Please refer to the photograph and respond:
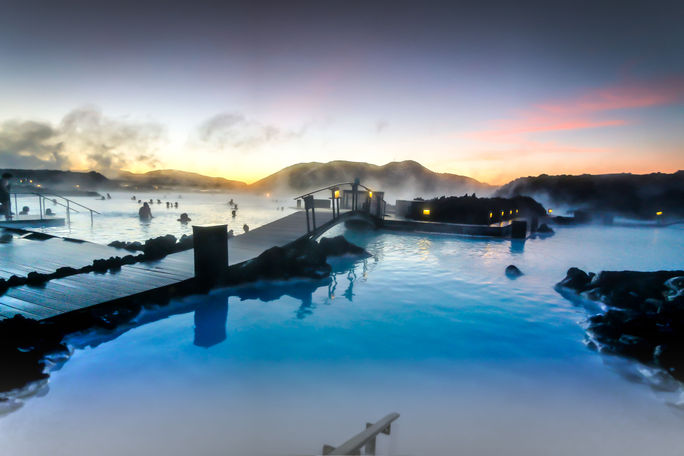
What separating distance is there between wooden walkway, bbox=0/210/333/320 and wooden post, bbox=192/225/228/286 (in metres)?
0.38

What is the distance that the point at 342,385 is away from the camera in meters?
5.49

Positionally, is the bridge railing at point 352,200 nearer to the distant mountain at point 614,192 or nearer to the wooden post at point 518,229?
the wooden post at point 518,229

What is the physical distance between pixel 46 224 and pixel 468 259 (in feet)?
76.4

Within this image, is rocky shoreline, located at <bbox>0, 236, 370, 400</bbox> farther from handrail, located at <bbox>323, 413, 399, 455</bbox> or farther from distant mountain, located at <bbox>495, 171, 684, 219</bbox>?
distant mountain, located at <bbox>495, 171, 684, 219</bbox>

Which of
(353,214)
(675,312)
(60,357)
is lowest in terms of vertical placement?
(60,357)

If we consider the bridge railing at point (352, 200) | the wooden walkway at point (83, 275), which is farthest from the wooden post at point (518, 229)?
the wooden walkway at point (83, 275)

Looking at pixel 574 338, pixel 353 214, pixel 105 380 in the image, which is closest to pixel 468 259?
pixel 353 214

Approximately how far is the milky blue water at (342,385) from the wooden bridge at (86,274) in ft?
2.25

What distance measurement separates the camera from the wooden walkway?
593 cm

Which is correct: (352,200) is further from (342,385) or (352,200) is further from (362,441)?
(362,441)

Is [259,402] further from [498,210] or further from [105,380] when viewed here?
[498,210]

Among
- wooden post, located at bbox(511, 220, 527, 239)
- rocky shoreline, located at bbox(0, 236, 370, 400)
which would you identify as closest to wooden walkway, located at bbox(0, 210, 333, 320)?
rocky shoreline, located at bbox(0, 236, 370, 400)

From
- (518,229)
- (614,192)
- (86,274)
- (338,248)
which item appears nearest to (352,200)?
(338,248)

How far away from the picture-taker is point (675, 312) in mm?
6855
